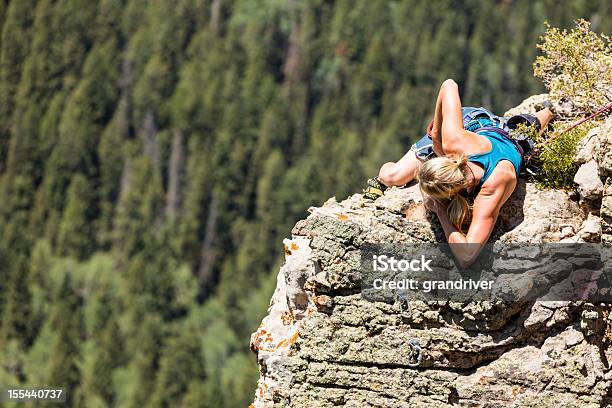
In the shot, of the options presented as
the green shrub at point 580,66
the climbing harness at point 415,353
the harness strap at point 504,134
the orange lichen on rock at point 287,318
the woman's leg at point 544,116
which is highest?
the green shrub at point 580,66

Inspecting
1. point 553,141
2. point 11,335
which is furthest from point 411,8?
point 553,141

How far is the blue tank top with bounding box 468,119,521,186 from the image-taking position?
8.27m

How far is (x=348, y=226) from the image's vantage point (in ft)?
28.3

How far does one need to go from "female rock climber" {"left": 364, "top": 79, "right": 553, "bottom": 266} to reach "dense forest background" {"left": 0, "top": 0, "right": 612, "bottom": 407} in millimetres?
89738

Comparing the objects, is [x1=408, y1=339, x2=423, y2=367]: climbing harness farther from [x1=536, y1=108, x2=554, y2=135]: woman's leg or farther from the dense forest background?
the dense forest background

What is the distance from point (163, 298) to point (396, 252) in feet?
321

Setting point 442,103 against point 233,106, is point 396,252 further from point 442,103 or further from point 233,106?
point 233,106

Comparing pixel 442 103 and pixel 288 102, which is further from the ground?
pixel 288 102

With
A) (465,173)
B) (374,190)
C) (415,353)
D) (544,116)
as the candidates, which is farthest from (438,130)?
(415,353)

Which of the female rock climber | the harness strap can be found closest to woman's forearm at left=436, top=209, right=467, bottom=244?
the female rock climber

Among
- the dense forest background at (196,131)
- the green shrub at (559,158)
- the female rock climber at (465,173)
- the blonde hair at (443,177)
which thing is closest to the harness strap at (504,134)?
the female rock climber at (465,173)

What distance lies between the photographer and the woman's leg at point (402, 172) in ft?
30.5

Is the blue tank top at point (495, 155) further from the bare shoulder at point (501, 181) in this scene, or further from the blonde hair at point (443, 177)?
the blonde hair at point (443, 177)

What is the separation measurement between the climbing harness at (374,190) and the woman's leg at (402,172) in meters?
0.05
